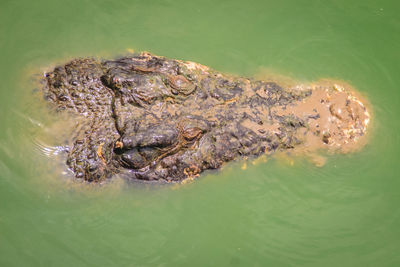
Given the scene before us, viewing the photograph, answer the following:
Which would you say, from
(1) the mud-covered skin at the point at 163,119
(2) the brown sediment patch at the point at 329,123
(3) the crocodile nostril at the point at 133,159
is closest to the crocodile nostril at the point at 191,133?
(1) the mud-covered skin at the point at 163,119

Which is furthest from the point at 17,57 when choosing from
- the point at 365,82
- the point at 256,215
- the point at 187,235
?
the point at 365,82

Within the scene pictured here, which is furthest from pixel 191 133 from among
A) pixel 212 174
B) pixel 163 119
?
pixel 212 174

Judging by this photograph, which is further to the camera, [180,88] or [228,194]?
[228,194]

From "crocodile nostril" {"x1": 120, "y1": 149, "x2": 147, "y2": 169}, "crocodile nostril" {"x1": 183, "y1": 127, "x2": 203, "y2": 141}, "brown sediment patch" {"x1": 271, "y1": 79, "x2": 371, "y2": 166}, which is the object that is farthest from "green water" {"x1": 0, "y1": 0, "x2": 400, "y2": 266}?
"crocodile nostril" {"x1": 183, "y1": 127, "x2": 203, "y2": 141}

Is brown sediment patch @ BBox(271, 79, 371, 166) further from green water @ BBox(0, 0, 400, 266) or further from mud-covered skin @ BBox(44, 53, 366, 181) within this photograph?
green water @ BBox(0, 0, 400, 266)

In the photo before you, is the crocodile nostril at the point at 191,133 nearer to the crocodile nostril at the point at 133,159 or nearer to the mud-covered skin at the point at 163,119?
the mud-covered skin at the point at 163,119

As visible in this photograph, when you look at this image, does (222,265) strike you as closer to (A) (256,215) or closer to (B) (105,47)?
(A) (256,215)
